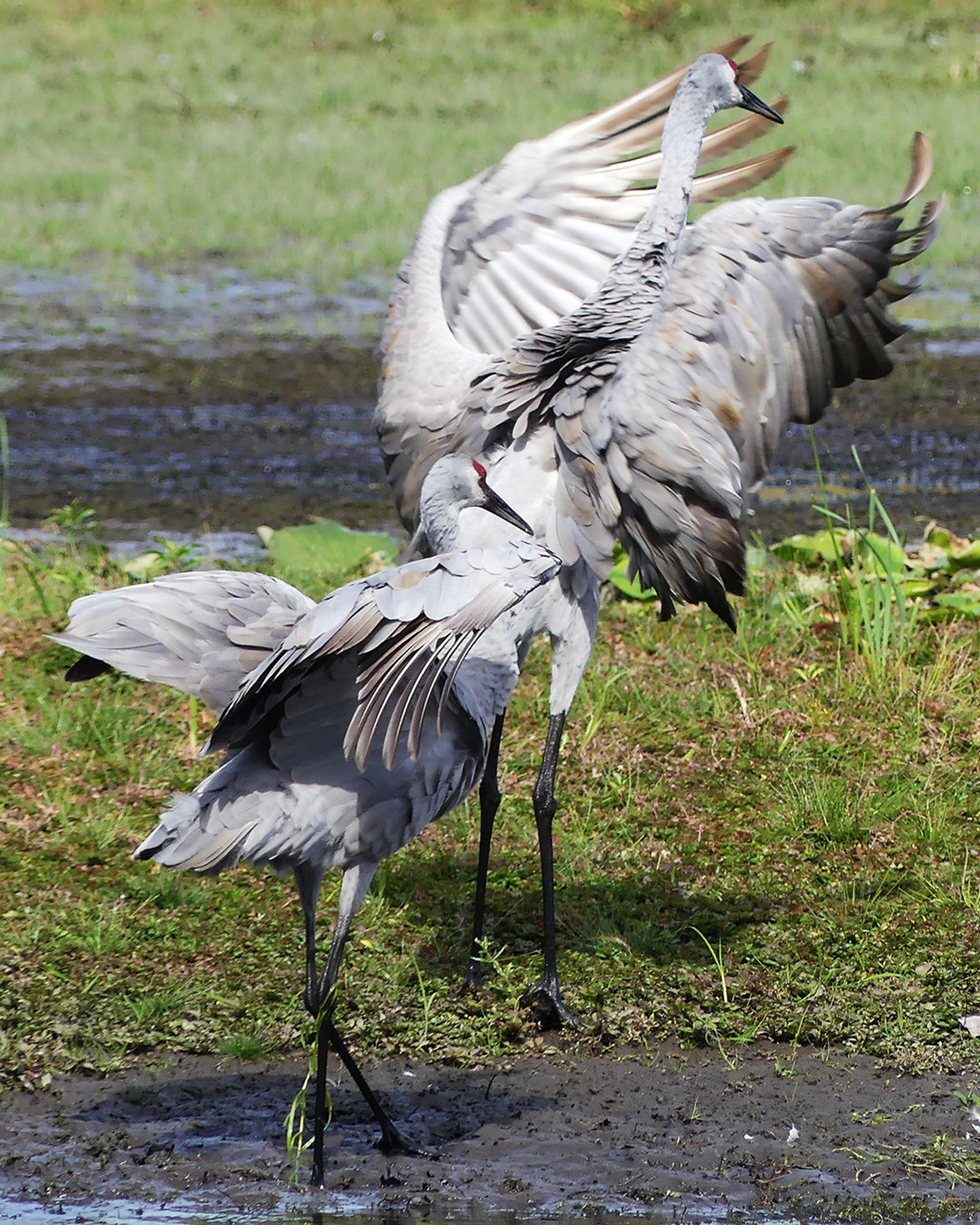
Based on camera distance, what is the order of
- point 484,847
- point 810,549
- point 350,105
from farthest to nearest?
1. point 350,105
2. point 810,549
3. point 484,847

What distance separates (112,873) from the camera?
4660 millimetres

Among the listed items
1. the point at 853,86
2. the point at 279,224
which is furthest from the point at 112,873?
the point at 853,86

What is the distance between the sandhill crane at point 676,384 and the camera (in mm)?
4129

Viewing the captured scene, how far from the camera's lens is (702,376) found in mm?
4199

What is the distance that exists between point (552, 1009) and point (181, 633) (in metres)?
1.28

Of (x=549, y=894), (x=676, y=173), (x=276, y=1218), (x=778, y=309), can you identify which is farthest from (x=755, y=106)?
(x=276, y=1218)

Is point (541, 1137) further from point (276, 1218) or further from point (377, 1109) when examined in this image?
point (276, 1218)

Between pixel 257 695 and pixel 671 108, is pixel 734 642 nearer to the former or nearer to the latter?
pixel 671 108

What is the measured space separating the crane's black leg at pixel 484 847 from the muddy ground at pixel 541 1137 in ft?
1.08

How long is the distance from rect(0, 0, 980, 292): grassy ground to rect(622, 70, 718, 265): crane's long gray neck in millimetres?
7323

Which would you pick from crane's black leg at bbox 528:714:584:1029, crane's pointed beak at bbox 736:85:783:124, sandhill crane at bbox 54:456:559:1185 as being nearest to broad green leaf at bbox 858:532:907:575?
crane's pointed beak at bbox 736:85:783:124

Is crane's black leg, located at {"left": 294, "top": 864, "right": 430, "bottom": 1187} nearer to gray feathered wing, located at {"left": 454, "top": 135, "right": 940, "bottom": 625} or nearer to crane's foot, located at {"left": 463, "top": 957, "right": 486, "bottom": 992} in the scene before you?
crane's foot, located at {"left": 463, "top": 957, "right": 486, "bottom": 992}

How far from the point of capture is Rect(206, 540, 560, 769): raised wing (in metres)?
3.17

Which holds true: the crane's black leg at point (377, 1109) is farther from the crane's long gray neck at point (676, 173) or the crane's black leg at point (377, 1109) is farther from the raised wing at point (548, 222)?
the raised wing at point (548, 222)
